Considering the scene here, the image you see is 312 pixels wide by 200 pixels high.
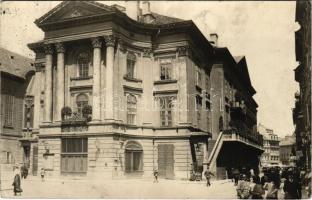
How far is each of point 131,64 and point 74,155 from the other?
7952 millimetres

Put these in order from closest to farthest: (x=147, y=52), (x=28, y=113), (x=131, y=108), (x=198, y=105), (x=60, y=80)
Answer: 1. (x=131, y=108)
2. (x=60, y=80)
3. (x=147, y=52)
4. (x=198, y=105)
5. (x=28, y=113)

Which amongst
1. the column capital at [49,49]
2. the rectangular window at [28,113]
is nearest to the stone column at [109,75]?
the column capital at [49,49]

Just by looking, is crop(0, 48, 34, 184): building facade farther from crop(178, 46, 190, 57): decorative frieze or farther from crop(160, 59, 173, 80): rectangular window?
crop(178, 46, 190, 57): decorative frieze

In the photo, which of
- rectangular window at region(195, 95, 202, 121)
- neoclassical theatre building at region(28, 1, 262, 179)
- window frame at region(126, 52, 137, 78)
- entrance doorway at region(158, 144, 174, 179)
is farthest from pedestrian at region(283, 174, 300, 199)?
window frame at region(126, 52, 137, 78)

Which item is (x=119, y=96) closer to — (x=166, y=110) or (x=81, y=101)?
(x=81, y=101)

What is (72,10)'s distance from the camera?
32.1 meters

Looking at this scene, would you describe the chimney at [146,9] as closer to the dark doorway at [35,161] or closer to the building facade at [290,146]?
the dark doorway at [35,161]

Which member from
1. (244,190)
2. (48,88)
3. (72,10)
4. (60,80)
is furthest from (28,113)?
(244,190)

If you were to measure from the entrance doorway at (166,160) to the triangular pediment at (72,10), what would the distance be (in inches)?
425

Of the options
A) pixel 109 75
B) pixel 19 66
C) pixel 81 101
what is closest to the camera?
pixel 109 75

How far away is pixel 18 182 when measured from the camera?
69.1ft

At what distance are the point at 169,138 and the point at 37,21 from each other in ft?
42.2

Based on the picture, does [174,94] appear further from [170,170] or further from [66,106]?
[66,106]

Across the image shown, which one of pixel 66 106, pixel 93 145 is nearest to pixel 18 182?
pixel 93 145
